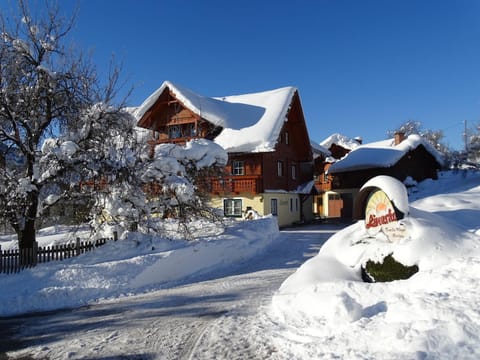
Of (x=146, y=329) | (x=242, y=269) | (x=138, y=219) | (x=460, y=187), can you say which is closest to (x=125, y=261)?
(x=138, y=219)

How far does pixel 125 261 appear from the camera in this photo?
35.4ft

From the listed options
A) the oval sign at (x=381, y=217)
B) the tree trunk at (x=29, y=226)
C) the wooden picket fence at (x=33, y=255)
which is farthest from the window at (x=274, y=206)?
the oval sign at (x=381, y=217)

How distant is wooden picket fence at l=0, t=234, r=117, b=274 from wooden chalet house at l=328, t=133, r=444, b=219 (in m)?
A: 24.2

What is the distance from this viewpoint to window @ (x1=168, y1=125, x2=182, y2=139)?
25855 mm

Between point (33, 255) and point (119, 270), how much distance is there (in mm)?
2756

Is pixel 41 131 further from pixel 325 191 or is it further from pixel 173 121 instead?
pixel 325 191

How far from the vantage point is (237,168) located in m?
24.3

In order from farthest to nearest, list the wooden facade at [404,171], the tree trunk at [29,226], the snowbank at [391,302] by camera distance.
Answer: the wooden facade at [404,171] → the tree trunk at [29,226] → the snowbank at [391,302]

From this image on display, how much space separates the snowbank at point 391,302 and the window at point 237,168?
15.6m

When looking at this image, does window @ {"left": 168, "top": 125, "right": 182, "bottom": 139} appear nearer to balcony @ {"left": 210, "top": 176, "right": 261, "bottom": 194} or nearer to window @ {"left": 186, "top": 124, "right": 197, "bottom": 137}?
window @ {"left": 186, "top": 124, "right": 197, "bottom": 137}

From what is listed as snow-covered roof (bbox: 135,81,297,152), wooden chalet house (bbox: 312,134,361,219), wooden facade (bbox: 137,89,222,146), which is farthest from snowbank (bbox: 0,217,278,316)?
wooden chalet house (bbox: 312,134,361,219)

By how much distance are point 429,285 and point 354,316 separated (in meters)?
1.36

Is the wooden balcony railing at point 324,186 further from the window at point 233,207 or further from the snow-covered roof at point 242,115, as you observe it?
the window at point 233,207

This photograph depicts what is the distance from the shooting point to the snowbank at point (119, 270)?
890 centimetres
